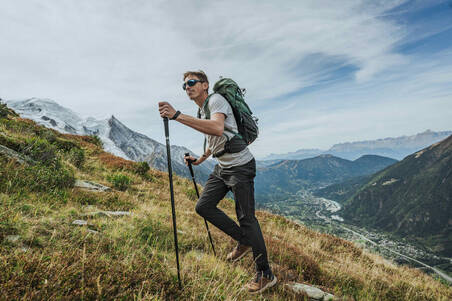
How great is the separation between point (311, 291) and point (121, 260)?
2.89m

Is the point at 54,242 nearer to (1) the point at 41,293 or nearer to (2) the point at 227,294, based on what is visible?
(1) the point at 41,293

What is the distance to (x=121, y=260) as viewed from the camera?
2.98m

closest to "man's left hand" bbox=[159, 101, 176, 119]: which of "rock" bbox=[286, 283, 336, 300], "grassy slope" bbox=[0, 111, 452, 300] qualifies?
"grassy slope" bbox=[0, 111, 452, 300]

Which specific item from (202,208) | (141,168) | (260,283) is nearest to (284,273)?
(260,283)

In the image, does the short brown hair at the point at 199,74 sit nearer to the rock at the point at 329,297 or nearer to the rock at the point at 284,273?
the rock at the point at 284,273

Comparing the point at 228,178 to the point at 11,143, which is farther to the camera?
the point at 11,143

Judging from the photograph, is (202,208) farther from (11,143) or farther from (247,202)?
(11,143)

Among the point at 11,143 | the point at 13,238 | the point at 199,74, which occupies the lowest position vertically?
the point at 13,238

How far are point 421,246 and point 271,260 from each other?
19014 centimetres

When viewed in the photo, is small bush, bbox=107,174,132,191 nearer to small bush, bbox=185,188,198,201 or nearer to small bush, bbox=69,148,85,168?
small bush, bbox=69,148,85,168

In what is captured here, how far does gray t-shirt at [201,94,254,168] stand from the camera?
120 inches

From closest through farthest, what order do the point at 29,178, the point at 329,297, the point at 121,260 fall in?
the point at 121,260 < the point at 329,297 < the point at 29,178

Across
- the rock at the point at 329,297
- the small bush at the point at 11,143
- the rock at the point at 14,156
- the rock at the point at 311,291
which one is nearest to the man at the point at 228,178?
the rock at the point at 311,291

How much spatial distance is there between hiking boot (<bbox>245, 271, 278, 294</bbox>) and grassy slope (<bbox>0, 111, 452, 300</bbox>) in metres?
0.14
